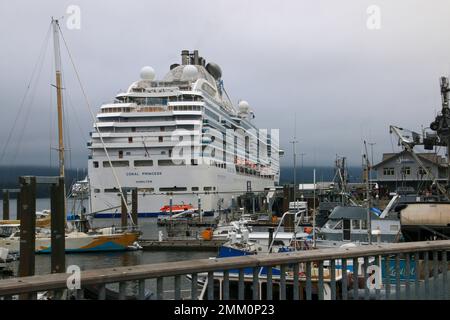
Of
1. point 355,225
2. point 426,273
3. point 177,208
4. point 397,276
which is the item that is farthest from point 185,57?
point 397,276

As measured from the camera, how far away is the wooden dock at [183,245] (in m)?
34.5

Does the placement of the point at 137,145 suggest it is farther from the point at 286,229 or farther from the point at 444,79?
the point at 444,79

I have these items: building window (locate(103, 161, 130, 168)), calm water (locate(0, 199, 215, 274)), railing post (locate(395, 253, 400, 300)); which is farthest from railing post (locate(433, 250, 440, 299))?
building window (locate(103, 161, 130, 168))

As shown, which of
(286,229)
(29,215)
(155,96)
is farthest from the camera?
(155,96)

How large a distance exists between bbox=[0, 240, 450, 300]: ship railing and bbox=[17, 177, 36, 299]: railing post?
1472 centimetres

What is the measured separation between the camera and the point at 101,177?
58688 millimetres

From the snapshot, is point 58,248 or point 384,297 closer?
point 384,297

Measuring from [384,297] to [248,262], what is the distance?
1.76 m

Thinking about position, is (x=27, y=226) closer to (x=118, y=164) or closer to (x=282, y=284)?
(x=282, y=284)

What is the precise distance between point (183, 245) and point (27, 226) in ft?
55.8

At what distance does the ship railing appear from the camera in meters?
3.91

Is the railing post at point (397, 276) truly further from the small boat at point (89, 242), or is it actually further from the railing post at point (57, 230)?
the small boat at point (89, 242)
